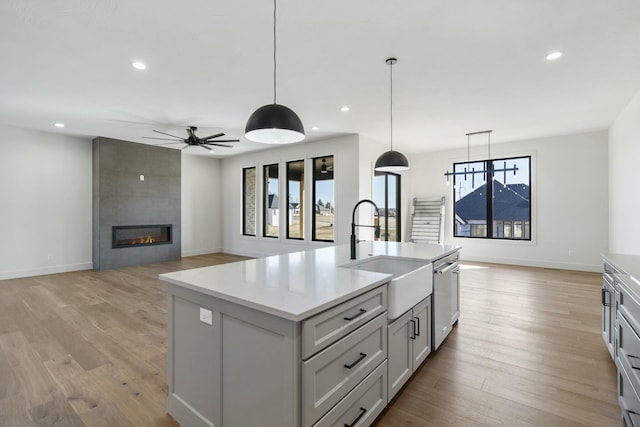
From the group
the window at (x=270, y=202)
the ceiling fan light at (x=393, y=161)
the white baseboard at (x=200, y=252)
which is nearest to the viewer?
Answer: the ceiling fan light at (x=393, y=161)

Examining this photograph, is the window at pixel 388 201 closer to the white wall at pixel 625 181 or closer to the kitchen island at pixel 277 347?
the white wall at pixel 625 181

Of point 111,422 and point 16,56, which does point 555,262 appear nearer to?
point 111,422

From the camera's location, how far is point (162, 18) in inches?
96.8

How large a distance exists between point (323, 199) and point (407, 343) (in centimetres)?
503

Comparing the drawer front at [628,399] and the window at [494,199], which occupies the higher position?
the window at [494,199]

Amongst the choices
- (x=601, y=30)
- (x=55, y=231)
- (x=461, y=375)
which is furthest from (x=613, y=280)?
(x=55, y=231)

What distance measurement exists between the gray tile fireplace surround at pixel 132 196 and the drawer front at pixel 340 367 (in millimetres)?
6816

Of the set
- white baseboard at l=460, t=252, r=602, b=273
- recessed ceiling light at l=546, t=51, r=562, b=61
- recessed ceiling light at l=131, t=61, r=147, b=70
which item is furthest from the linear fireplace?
recessed ceiling light at l=546, t=51, r=562, b=61

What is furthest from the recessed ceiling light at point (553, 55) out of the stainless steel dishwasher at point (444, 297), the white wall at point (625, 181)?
the stainless steel dishwasher at point (444, 297)

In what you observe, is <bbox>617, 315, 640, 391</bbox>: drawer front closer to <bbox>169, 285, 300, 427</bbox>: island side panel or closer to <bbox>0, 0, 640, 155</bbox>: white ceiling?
<bbox>169, 285, 300, 427</bbox>: island side panel

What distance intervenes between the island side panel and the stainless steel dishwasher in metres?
1.71

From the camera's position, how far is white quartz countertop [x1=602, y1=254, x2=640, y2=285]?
183cm

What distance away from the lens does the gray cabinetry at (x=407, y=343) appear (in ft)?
6.32

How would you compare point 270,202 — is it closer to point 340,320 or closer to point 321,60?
point 321,60
